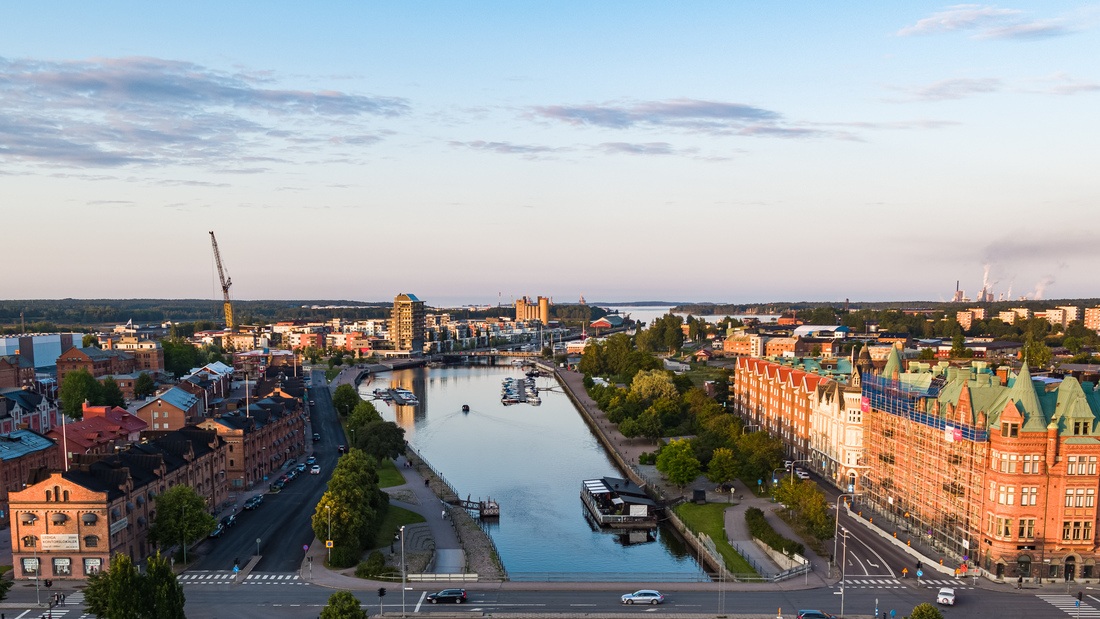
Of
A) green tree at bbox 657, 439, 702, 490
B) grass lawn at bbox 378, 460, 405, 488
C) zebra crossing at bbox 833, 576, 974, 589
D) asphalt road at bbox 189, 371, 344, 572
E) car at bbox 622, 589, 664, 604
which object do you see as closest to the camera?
car at bbox 622, 589, 664, 604

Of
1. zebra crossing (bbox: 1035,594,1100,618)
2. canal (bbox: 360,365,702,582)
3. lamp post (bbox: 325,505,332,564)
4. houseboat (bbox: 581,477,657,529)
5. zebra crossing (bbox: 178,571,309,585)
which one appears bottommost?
canal (bbox: 360,365,702,582)

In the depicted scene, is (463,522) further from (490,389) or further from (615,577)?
(490,389)

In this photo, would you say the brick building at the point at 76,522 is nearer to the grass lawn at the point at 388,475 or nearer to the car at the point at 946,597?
the grass lawn at the point at 388,475

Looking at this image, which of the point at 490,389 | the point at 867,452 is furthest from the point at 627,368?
the point at 867,452

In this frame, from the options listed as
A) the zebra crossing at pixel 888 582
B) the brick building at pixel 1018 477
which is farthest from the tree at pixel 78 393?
the brick building at pixel 1018 477

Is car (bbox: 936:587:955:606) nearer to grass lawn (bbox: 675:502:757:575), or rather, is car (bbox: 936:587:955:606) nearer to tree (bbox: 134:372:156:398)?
grass lawn (bbox: 675:502:757:575)

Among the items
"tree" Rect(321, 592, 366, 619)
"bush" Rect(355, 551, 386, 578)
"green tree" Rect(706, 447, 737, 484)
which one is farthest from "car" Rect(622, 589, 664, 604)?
"green tree" Rect(706, 447, 737, 484)
